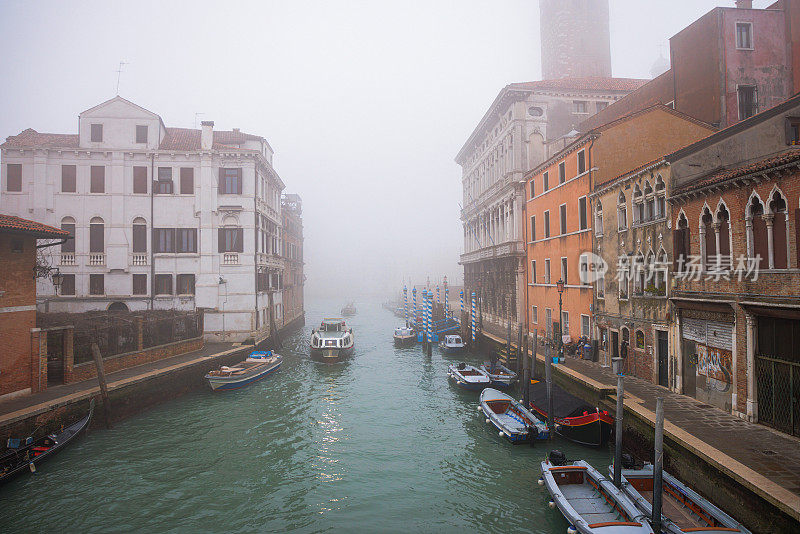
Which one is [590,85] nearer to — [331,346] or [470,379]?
[470,379]

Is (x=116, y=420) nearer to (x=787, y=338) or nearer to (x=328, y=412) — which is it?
(x=328, y=412)

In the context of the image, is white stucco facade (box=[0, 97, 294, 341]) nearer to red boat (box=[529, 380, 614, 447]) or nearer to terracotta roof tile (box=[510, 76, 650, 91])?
red boat (box=[529, 380, 614, 447])

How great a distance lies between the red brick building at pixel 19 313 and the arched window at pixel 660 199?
870 inches

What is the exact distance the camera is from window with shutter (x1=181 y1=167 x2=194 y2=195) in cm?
2895

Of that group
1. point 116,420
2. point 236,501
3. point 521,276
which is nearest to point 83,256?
point 116,420

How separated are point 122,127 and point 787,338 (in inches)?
1352

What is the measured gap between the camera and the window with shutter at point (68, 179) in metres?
28.1

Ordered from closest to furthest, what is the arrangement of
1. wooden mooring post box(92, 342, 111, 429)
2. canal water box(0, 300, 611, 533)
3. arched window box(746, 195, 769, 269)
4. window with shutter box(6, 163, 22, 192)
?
canal water box(0, 300, 611, 533) < arched window box(746, 195, 769, 269) < wooden mooring post box(92, 342, 111, 429) < window with shutter box(6, 163, 22, 192)

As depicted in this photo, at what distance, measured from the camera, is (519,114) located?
115 feet

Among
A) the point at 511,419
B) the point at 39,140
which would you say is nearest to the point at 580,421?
the point at 511,419

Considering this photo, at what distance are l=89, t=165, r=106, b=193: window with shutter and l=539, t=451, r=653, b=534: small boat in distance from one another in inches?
1192

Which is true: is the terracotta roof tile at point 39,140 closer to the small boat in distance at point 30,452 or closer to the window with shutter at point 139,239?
the window with shutter at point 139,239

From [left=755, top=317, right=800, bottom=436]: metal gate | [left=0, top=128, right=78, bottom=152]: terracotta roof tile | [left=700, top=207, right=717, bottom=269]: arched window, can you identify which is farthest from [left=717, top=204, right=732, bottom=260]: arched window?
[left=0, top=128, right=78, bottom=152]: terracotta roof tile

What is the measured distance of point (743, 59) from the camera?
70.3ft
